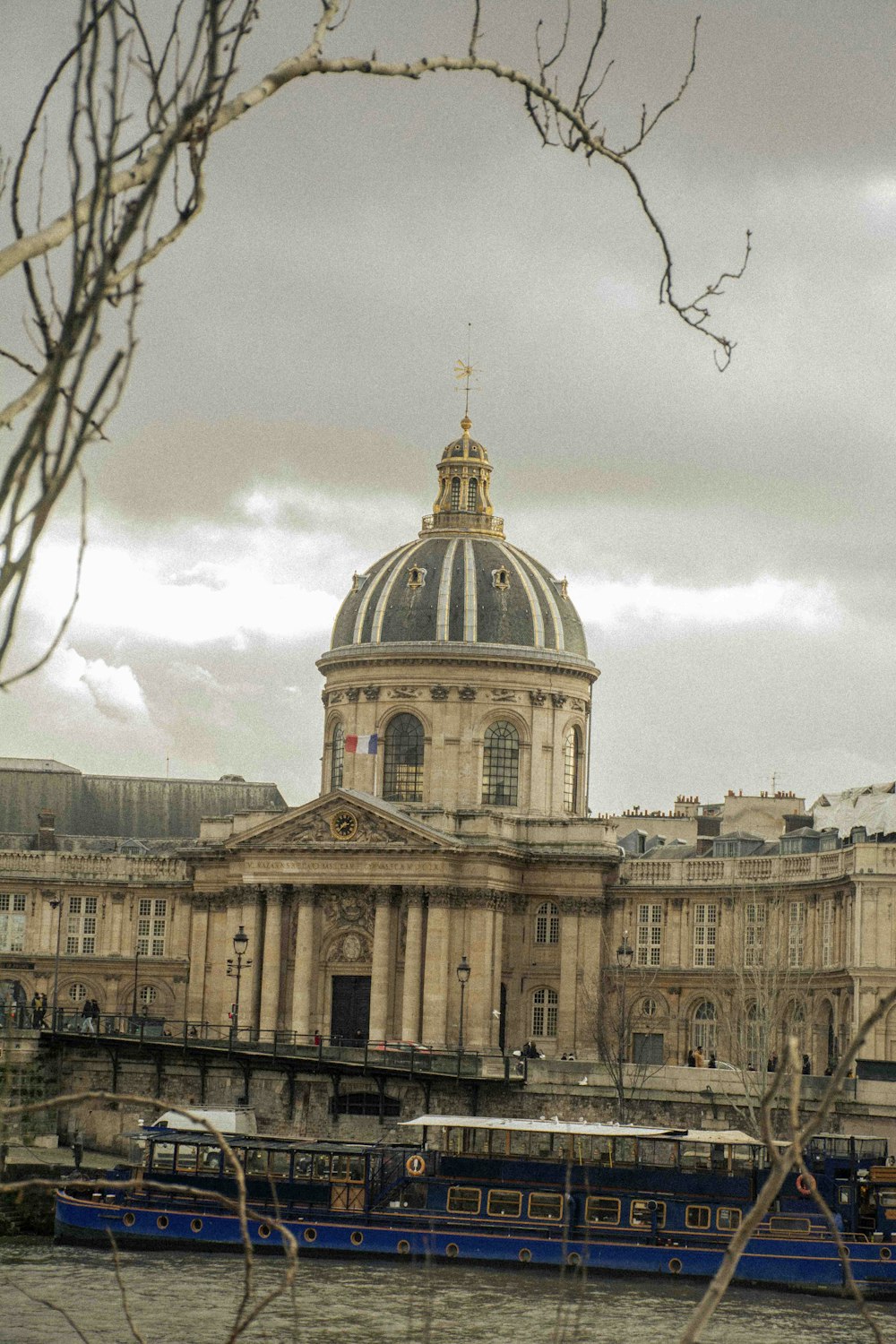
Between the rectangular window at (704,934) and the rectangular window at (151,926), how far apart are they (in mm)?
24310

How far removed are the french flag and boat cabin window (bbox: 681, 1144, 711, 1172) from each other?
3356 cm

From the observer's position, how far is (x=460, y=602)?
101062mm

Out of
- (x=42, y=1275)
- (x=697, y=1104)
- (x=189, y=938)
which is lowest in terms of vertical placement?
(x=42, y=1275)

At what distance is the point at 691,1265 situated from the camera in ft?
191

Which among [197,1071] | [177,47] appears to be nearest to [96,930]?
[197,1071]

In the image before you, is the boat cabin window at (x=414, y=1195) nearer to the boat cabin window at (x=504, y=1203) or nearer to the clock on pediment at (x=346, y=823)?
the boat cabin window at (x=504, y=1203)

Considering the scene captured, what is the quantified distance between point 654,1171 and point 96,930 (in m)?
49.1

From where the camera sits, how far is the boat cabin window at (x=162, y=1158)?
64.9 meters

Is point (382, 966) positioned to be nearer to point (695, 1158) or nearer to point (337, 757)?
point (337, 757)

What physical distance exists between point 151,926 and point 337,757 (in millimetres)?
11547

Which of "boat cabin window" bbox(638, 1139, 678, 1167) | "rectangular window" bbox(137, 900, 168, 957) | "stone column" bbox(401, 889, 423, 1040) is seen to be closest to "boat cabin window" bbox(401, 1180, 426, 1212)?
"boat cabin window" bbox(638, 1139, 678, 1167)

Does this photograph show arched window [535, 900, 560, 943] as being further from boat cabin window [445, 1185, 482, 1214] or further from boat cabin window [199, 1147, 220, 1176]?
boat cabin window [445, 1185, 482, 1214]

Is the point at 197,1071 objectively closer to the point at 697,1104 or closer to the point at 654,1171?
the point at 697,1104

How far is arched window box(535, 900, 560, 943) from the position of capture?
97438 millimetres
